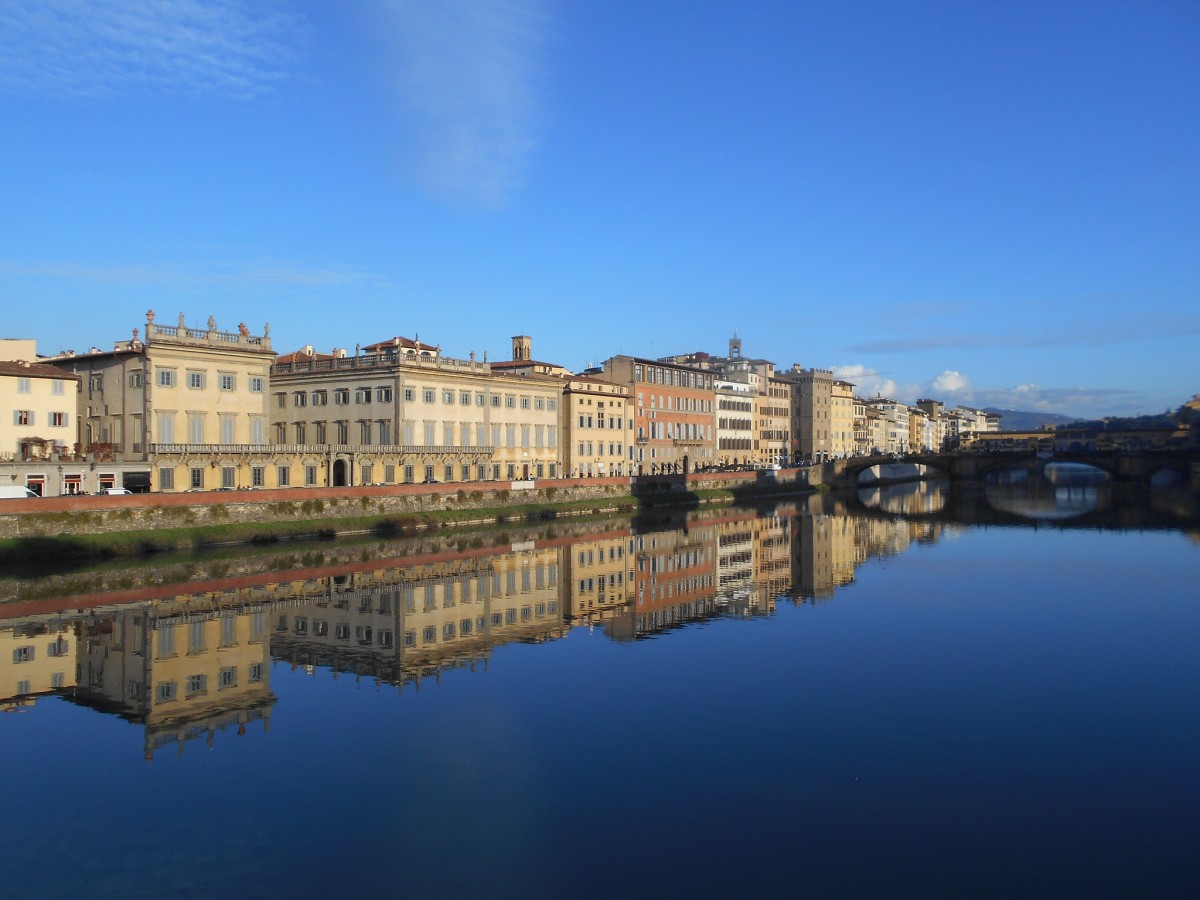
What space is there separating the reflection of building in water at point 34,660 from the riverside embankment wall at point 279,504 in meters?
14.8

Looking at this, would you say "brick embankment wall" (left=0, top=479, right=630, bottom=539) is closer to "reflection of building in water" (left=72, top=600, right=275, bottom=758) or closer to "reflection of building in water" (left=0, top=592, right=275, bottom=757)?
"reflection of building in water" (left=0, top=592, right=275, bottom=757)

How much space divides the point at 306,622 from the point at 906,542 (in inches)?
1508

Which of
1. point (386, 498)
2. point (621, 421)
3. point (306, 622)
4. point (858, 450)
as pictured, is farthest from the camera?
point (858, 450)

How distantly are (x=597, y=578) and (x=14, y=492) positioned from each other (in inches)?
1032

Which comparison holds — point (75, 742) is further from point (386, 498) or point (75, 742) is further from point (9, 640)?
point (386, 498)

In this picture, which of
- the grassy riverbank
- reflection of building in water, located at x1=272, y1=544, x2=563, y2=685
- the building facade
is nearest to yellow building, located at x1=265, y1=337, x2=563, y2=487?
Answer: the grassy riverbank

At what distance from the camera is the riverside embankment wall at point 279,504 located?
42.9m

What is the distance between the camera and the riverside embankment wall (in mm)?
42875

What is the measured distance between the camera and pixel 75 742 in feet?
62.1

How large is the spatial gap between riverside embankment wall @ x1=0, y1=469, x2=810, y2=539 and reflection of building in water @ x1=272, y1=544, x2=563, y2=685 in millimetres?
12200

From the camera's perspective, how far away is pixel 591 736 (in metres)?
19.2

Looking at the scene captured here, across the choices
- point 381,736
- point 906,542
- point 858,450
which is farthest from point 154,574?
point 858,450

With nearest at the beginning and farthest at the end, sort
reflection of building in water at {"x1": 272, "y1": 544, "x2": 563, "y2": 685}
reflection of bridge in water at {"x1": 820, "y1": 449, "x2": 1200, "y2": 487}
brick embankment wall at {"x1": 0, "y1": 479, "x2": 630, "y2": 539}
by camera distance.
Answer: reflection of building in water at {"x1": 272, "y1": 544, "x2": 563, "y2": 685}
brick embankment wall at {"x1": 0, "y1": 479, "x2": 630, "y2": 539}
reflection of bridge in water at {"x1": 820, "y1": 449, "x2": 1200, "y2": 487}

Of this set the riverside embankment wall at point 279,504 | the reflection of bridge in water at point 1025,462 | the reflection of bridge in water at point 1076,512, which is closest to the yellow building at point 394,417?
the riverside embankment wall at point 279,504
